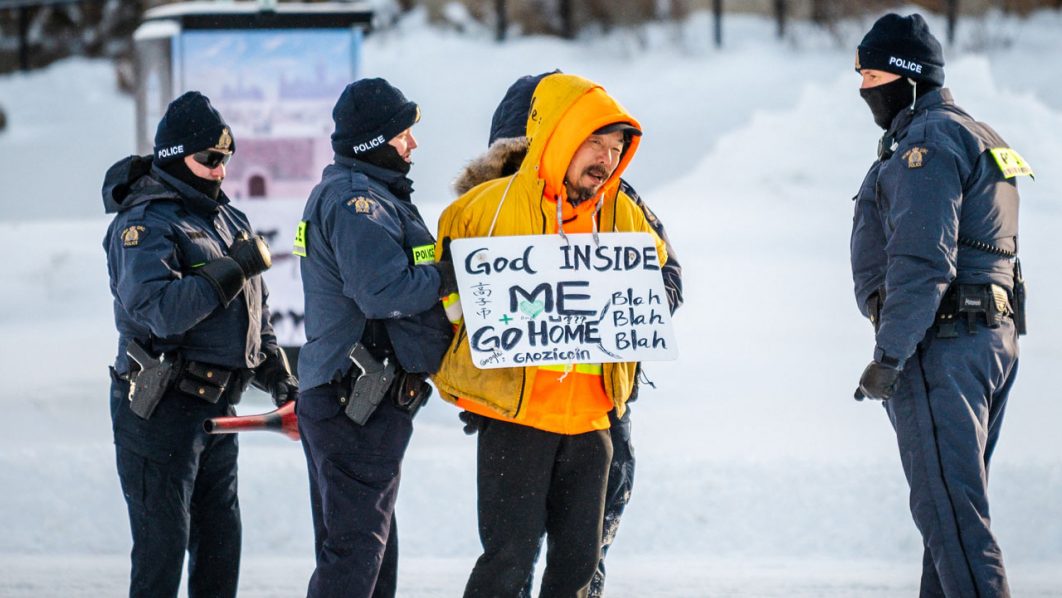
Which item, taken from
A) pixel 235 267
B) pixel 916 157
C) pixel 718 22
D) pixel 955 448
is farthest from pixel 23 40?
pixel 955 448

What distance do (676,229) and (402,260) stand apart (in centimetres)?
834

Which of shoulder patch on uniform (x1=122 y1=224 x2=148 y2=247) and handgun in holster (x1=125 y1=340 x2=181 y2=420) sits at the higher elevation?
shoulder patch on uniform (x1=122 y1=224 x2=148 y2=247)

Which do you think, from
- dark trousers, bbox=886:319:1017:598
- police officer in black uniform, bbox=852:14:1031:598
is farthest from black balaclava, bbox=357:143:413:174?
dark trousers, bbox=886:319:1017:598

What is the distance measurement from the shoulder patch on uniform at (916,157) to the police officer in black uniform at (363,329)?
1438mm

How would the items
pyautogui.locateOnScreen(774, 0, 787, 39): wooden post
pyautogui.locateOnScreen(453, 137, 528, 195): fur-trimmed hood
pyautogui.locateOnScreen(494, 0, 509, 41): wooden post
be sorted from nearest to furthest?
1. pyautogui.locateOnScreen(453, 137, 528, 195): fur-trimmed hood
2. pyautogui.locateOnScreen(774, 0, 787, 39): wooden post
3. pyautogui.locateOnScreen(494, 0, 509, 41): wooden post

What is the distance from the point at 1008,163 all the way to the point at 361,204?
6.54 ft

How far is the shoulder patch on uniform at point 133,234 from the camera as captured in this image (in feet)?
14.7

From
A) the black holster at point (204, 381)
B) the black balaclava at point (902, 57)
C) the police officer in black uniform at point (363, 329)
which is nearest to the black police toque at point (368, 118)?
the police officer in black uniform at point (363, 329)

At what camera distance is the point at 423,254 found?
4.30 m

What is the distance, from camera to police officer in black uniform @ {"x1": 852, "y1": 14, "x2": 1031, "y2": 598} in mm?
4414

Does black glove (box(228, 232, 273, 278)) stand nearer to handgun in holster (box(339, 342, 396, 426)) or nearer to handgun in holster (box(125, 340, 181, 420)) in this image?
handgun in holster (box(125, 340, 181, 420))

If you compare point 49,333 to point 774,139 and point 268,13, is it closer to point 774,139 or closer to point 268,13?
point 268,13

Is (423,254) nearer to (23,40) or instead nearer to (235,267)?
(235,267)

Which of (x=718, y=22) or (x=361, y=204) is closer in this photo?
(x=361, y=204)
